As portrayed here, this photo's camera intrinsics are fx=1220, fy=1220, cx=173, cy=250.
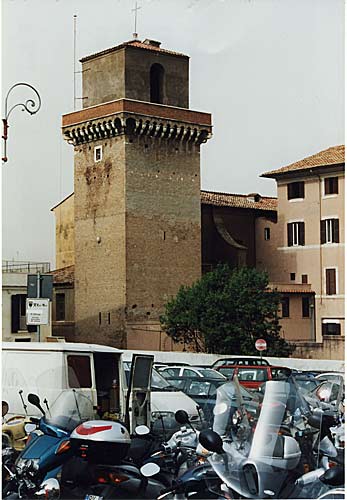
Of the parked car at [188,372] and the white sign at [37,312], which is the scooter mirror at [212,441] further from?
the white sign at [37,312]

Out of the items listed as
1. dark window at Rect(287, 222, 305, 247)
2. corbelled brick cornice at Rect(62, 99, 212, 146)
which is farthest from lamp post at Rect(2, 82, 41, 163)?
dark window at Rect(287, 222, 305, 247)

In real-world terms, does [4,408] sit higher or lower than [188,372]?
lower

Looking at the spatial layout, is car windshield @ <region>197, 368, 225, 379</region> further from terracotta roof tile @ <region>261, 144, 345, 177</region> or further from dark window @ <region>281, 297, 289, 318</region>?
terracotta roof tile @ <region>261, 144, 345, 177</region>

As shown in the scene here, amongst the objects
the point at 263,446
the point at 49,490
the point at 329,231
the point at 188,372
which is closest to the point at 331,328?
the point at 329,231

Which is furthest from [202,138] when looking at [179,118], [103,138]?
[103,138]

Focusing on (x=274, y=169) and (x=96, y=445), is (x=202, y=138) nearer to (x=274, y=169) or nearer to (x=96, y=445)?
(x=274, y=169)

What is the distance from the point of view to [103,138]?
6492 mm

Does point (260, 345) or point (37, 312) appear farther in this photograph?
point (260, 345)

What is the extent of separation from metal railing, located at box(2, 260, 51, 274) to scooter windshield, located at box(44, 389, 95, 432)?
0.66 meters

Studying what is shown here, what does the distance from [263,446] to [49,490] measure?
100cm

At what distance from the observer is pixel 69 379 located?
18.3 feet

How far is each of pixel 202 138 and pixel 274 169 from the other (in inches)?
15.7

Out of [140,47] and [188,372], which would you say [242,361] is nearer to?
[188,372]

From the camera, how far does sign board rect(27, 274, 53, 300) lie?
5887 mm
